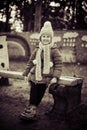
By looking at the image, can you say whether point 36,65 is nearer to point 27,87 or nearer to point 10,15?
point 27,87

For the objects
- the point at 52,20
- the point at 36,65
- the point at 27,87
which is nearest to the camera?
the point at 36,65

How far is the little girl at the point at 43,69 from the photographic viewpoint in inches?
217

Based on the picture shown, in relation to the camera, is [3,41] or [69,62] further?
[69,62]

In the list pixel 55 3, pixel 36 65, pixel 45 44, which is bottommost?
pixel 36 65

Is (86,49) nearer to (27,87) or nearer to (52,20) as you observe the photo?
(27,87)

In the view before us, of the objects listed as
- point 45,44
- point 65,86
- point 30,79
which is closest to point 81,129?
point 65,86

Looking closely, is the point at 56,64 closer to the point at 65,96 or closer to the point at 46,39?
the point at 46,39

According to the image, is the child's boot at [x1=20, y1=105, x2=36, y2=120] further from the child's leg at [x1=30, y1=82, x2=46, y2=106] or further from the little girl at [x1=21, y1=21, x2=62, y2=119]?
the child's leg at [x1=30, y1=82, x2=46, y2=106]

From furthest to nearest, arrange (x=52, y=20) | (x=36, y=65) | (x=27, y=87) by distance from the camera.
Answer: (x=52, y=20) < (x=27, y=87) < (x=36, y=65)

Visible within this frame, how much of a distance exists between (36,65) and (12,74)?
197 centimetres

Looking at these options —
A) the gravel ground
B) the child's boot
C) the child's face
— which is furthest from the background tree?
the child's boot

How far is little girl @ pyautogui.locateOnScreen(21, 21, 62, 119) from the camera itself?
18.1ft

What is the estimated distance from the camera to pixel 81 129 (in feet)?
16.4

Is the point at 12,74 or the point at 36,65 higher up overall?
the point at 36,65
